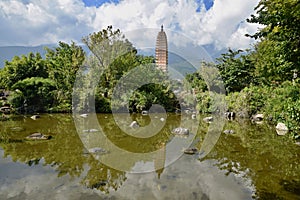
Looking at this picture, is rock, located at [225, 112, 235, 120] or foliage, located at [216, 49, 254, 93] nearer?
rock, located at [225, 112, 235, 120]

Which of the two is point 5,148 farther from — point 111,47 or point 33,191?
point 111,47

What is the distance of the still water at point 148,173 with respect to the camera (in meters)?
3.84

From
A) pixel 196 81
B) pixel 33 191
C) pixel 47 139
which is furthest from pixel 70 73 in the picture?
pixel 33 191

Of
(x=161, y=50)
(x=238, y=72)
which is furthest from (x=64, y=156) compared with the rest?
(x=161, y=50)

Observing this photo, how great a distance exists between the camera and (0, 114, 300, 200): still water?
384 cm

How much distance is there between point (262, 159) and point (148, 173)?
2.84m

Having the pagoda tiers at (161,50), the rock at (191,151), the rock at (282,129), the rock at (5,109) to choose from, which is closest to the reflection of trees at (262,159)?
the rock at (191,151)

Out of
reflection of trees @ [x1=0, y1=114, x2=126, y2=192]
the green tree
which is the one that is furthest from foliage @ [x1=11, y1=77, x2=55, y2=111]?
reflection of trees @ [x1=0, y1=114, x2=126, y2=192]

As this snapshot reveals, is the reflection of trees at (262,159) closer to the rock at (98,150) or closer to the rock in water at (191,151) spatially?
the rock in water at (191,151)

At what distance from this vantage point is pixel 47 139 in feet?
24.6

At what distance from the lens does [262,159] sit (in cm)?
579

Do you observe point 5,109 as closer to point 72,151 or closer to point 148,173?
point 72,151

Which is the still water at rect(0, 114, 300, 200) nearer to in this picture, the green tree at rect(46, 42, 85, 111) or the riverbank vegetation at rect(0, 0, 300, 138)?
the riverbank vegetation at rect(0, 0, 300, 138)

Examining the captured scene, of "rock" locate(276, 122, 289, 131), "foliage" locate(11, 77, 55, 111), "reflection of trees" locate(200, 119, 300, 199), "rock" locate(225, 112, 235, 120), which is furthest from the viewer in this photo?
"foliage" locate(11, 77, 55, 111)
